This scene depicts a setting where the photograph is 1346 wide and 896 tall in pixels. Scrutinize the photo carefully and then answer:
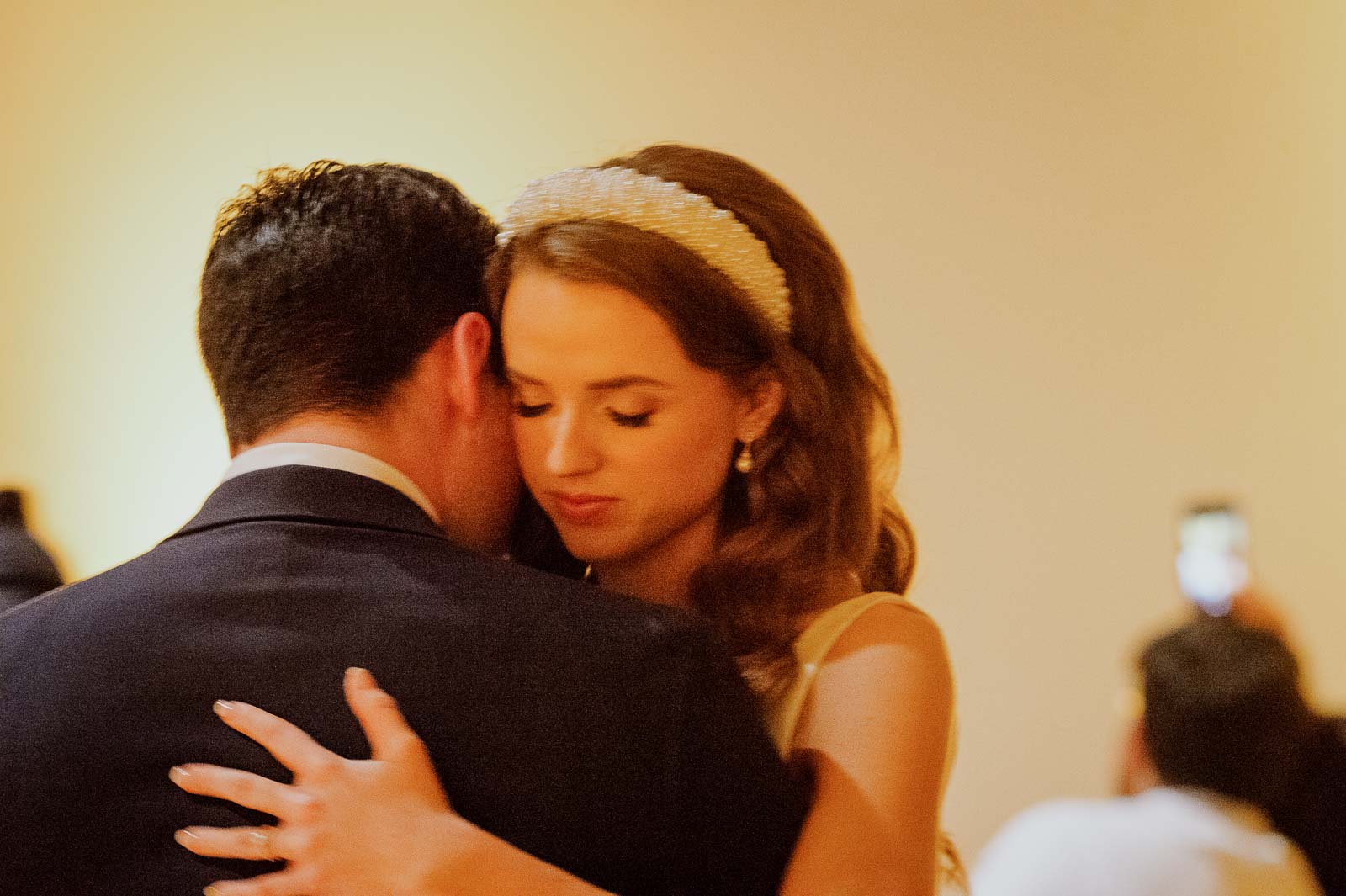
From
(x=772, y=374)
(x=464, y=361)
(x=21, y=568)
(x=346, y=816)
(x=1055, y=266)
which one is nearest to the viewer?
(x=346, y=816)

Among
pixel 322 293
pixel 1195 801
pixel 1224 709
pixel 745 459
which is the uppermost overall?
pixel 322 293

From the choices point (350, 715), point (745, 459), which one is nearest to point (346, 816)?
point (350, 715)

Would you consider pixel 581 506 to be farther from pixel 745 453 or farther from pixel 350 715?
pixel 350 715

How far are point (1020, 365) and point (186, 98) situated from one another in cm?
202

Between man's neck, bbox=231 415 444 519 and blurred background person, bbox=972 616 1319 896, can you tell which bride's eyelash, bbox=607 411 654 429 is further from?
blurred background person, bbox=972 616 1319 896

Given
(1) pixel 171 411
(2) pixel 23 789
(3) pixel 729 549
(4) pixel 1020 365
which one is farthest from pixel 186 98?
(2) pixel 23 789

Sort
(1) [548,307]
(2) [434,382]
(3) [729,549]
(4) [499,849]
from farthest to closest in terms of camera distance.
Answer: (3) [729,549], (1) [548,307], (2) [434,382], (4) [499,849]

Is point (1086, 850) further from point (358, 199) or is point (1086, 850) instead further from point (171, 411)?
point (171, 411)

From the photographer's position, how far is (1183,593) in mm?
2734

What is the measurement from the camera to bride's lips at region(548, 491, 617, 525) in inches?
51.1

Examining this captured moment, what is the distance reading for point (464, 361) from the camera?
3.67 feet

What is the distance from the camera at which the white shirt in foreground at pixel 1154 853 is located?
5.67 feet

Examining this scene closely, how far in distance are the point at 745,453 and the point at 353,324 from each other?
52cm

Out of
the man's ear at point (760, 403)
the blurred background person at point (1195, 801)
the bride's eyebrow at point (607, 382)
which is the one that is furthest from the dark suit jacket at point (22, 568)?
the blurred background person at point (1195, 801)
